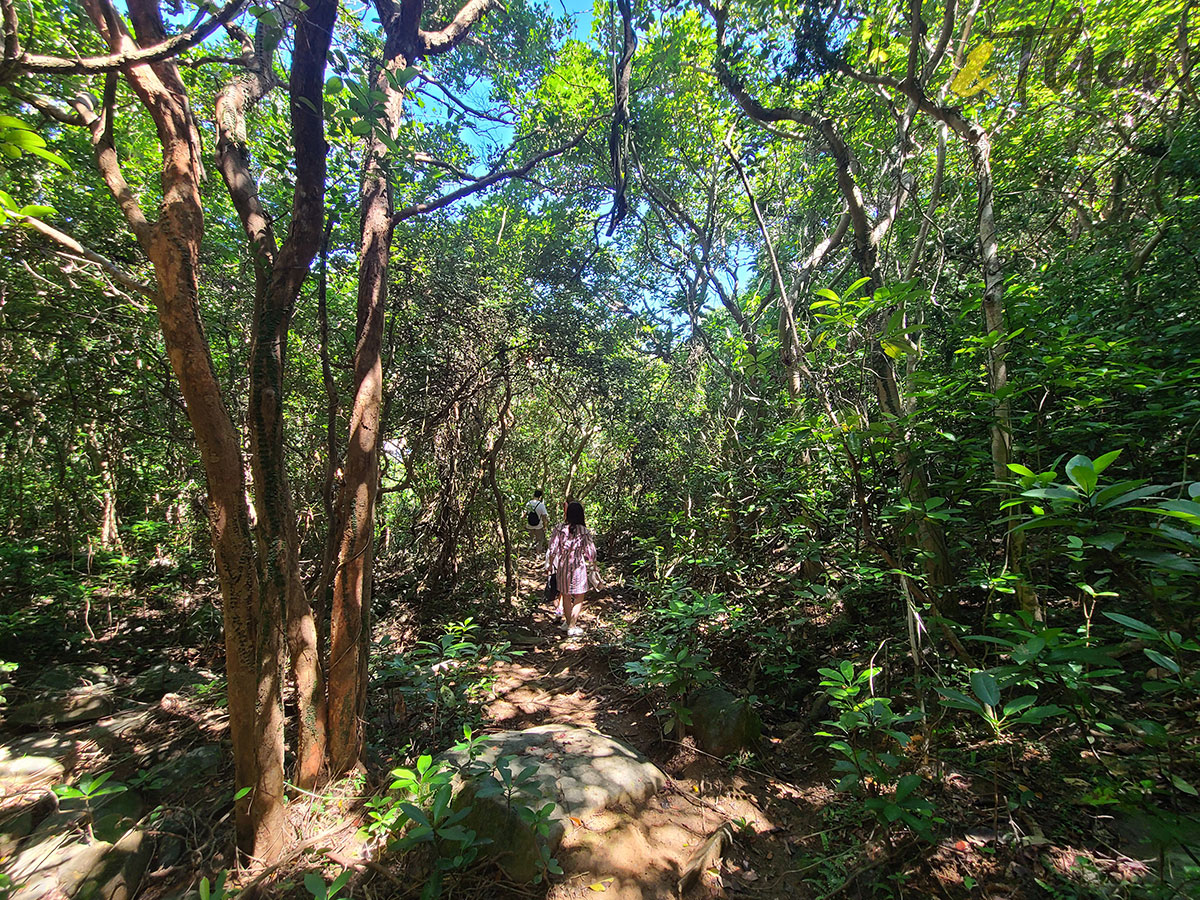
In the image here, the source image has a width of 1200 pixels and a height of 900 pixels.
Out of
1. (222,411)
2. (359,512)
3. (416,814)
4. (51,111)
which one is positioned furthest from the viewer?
(359,512)

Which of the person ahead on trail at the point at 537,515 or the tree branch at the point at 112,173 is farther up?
the tree branch at the point at 112,173

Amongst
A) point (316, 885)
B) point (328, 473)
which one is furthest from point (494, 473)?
point (316, 885)

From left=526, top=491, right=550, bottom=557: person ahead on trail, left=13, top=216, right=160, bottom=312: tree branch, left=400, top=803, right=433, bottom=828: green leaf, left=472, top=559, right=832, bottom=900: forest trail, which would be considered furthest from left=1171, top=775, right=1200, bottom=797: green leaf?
left=526, top=491, right=550, bottom=557: person ahead on trail

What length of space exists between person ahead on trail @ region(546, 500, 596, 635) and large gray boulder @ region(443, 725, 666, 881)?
2367mm

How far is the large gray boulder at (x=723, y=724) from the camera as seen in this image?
3.00m

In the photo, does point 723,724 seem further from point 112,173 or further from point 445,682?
point 112,173

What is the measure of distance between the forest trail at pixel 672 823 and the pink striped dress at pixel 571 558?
146 cm

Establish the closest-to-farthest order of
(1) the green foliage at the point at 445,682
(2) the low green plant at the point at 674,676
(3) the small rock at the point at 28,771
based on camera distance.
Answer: (3) the small rock at the point at 28,771 < (2) the low green plant at the point at 674,676 < (1) the green foliage at the point at 445,682

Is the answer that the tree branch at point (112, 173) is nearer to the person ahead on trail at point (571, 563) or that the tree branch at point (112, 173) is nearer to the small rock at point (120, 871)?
the small rock at point (120, 871)

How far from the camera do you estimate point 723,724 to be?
3.06m

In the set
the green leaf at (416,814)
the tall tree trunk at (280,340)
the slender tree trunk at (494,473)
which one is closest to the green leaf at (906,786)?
the green leaf at (416,814)

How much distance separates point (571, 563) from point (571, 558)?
0.06 meters

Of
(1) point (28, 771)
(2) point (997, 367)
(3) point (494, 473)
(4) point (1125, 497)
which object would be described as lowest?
(1) point (28, 771)

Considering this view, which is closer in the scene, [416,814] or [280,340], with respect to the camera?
[416,814]
